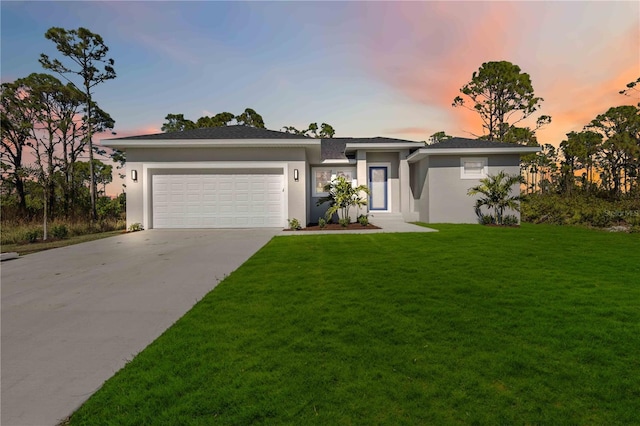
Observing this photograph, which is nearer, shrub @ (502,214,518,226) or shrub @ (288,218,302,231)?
shrub @ (288,218,302,231)

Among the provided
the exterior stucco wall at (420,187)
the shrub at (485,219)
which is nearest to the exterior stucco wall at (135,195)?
the exterior stucco wall at (420,187)

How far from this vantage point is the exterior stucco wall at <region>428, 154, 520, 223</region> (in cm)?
1435

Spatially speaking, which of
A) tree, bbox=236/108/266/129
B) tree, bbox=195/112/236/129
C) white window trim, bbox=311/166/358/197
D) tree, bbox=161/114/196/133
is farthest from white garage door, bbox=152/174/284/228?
tree, bbox=161/114/196/133

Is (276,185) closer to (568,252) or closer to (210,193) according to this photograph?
(210,193)

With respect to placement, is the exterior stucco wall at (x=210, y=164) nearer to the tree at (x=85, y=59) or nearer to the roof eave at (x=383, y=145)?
the roof eave at (x=383, y=145)

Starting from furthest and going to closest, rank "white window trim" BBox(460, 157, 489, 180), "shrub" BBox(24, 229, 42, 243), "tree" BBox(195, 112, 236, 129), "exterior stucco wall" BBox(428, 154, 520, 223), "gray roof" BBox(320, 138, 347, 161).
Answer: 1. "tree" BBox(195, 112, 236, 129)
2. "gray roof" BBox(320, 138, 347, 161)
3. "white window trim" BBox(460, 157, 489, 180)
4. "exterior stucco wall" BBox(428, 154, 520, 223)
5. "shrub" BBox(24, 229, 42, 243)

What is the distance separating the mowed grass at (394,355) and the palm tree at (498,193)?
29.8 ft

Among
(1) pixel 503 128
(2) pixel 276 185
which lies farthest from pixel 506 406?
(1) pixel 503 128

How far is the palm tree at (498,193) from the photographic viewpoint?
13.4 m

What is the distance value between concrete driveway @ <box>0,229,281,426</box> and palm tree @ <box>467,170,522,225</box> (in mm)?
10947

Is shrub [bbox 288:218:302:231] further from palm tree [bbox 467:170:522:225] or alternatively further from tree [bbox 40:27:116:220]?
tree [bbox 40:27:116:220]

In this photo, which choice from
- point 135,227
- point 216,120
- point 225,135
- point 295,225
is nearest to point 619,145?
point 295,225

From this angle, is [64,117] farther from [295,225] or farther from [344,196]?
[344,196]

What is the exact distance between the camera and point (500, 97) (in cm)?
2586
